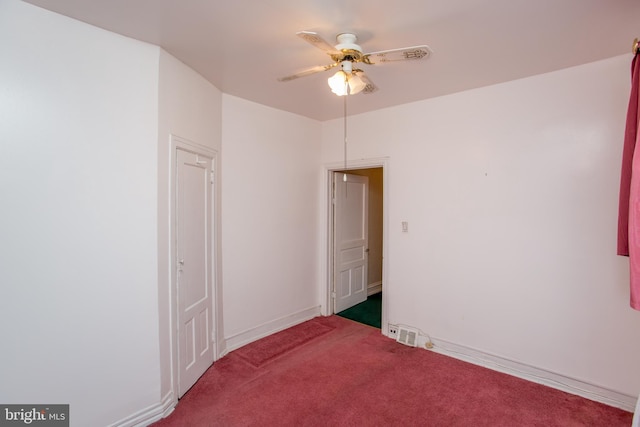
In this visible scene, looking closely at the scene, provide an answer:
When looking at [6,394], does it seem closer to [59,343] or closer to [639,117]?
[59,343]

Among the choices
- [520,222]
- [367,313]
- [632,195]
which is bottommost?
[367,313]

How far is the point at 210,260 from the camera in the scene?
2988mm

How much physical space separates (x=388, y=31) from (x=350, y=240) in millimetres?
3179

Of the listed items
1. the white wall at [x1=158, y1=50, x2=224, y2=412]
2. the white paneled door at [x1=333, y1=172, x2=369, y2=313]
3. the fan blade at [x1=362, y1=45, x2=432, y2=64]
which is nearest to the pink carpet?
the white wall at [x1=158, y1=50, x2=224, y2=412]

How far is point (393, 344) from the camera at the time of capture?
3488 millimetres

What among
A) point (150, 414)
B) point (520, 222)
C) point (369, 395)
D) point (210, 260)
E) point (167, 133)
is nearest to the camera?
point (150, 414)

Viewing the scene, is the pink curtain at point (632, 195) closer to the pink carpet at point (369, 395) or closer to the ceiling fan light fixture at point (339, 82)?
the pink carpet at point (369, 395)

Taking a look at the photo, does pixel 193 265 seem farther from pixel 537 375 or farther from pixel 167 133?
pixel 537 375

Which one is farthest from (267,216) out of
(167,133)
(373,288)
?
(373,288)

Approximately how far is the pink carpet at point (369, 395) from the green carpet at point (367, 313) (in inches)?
35.3

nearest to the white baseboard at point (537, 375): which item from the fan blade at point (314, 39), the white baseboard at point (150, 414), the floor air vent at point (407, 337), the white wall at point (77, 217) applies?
the floor air vent at point (407, 337)

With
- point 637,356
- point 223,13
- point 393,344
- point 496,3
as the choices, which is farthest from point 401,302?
point 223,13

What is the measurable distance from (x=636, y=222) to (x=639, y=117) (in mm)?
591

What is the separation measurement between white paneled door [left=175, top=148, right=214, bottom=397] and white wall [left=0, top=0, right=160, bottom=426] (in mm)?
288
